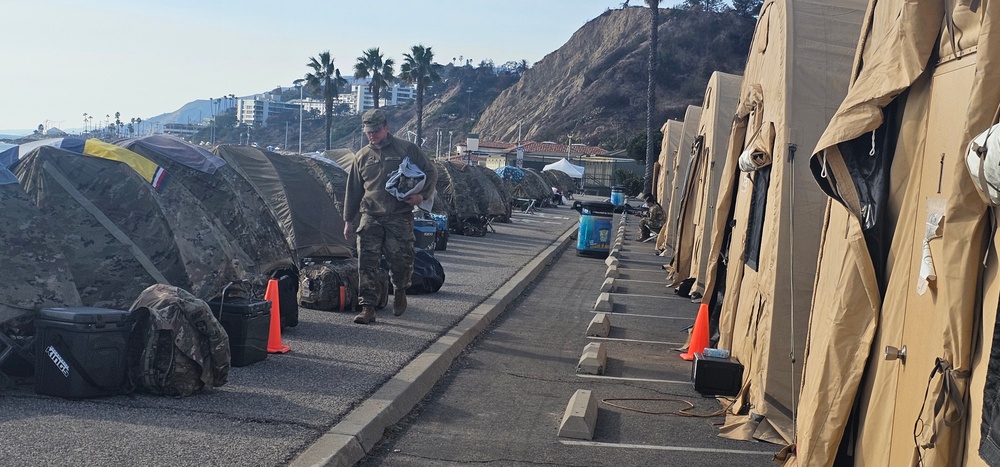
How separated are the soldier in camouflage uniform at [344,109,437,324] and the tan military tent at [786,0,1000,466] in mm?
5322

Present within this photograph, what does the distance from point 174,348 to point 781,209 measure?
4.65 meters

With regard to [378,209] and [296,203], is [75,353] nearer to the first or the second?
[378,209]

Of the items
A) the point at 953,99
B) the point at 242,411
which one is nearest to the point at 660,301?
the point at 242,411

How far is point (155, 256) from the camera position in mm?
9281

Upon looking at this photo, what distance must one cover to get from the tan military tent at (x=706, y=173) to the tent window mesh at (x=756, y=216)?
16.4 feet

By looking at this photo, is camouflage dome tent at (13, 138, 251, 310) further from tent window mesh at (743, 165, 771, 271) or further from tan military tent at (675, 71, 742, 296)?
tan military tent at (675, 71, 742, 296)

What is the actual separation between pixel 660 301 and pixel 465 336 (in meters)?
5.74

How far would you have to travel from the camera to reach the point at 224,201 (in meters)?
11.8

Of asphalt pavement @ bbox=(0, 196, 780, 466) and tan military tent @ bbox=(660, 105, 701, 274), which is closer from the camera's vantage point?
asphalt pavement @ bbox=(0, 196, 780, 466)

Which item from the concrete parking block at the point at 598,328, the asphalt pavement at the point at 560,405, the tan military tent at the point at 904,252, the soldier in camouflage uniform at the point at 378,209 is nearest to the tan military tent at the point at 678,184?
the asphalt pavement at the point at 560,405

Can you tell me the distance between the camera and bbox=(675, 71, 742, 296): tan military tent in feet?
49.9

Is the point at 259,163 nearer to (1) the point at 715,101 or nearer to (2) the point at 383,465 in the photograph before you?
(1) the point at 715,101

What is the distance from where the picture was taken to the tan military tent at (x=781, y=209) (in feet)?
25.2

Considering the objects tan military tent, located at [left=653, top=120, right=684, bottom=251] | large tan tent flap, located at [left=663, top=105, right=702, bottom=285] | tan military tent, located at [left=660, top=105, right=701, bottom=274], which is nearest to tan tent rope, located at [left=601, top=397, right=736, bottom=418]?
large tan tent flap, located at [left=663, top=105, right=702, bottom=285]
